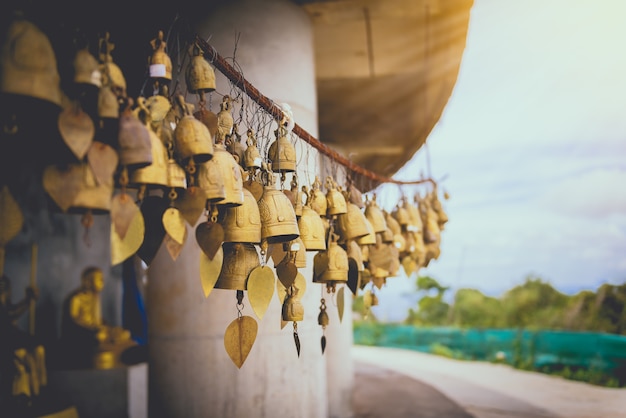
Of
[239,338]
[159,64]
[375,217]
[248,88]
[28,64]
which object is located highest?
[248,88]

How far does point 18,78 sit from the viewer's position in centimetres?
144

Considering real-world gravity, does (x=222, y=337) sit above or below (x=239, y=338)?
below

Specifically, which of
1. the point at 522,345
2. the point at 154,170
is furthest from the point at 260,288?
the point at 522,345

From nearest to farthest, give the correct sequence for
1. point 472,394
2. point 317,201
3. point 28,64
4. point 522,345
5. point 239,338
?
point 28,64 < point 239,338 < point 317,201 < point 472,394 < point 522,345

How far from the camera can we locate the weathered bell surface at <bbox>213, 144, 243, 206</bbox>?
6.88 feet

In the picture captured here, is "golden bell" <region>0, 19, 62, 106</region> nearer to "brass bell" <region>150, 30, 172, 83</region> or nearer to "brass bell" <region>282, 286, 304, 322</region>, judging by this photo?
"brass bell" <region>150, 30, 172, 83</region>

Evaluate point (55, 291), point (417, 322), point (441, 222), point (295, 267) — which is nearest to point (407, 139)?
point (441, 222)

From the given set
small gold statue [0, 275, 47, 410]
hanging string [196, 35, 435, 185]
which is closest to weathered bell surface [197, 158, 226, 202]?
hanging string [196, 35, 435, 185]

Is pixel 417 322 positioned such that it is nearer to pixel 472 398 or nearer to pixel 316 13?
pixel 472 398

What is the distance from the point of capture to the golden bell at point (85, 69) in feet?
5.26

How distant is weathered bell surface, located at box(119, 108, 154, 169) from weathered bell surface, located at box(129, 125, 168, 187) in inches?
2.6

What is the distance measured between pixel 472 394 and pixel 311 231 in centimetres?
860

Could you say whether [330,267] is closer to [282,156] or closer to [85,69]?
[282,156]

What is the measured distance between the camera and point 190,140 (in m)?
1.92
